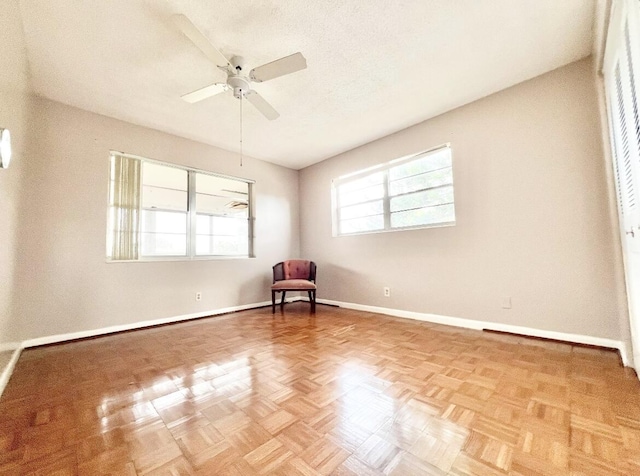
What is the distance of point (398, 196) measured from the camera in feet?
12.1

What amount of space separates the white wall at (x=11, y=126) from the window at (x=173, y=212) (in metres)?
0.86

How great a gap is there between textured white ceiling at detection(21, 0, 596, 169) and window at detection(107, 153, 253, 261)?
2.46 ft

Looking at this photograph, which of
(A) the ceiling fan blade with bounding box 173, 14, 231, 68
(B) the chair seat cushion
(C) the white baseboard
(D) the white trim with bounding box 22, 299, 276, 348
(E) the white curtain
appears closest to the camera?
(A) the ceiling fan blade with bounding box 173, 14, 231, 68

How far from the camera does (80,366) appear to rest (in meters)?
2.03

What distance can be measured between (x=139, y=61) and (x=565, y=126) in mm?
3912

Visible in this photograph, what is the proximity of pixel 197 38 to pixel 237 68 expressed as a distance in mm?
485

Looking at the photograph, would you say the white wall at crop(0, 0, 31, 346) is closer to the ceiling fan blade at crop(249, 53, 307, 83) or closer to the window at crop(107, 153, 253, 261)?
the window at crop(107, 153, 253, 261)

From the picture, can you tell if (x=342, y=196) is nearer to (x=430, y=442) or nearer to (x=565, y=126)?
(x=565, y=126)

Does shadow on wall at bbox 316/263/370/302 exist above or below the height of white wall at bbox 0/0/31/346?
below

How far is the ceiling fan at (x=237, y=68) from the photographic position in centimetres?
164

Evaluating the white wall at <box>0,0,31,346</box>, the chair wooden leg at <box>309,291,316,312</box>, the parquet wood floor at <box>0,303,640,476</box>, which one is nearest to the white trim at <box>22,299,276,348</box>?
the parquet wood floor at <box>0,303,640,476</box>

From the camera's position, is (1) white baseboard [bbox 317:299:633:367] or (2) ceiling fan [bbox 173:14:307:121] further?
Result: (1) white baseboard [bbox 317:299:633:367]

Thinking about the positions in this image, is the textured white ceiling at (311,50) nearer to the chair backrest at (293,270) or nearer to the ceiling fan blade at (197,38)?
the ceiling fan blade at (197,38)

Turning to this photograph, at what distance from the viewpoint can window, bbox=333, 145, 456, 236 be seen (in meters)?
3.21
